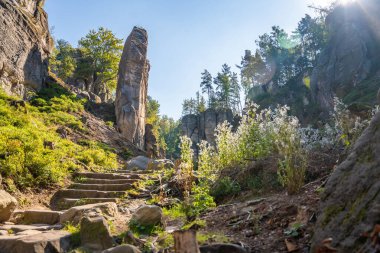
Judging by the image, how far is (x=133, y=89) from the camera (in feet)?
102

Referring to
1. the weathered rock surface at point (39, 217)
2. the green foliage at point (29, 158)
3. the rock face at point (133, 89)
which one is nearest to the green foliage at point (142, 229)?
the weathered rock surface at point (39, 217)

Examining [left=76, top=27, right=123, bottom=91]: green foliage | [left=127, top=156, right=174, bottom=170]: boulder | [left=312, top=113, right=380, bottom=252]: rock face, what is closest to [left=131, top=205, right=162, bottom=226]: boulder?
[left=312, top=113, right=380, bottom=252]: rock face

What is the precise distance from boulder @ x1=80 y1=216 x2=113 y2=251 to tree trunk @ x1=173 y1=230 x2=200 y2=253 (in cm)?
162

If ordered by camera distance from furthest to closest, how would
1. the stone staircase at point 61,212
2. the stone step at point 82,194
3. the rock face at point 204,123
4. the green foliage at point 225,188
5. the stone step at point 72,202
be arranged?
the rock face at point 204,123 < the stone step at point 82,194 < the stone step at point 72,202 < the green foliage at point 225,188 < the stone staircase at point 61,212

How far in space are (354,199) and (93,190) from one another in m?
7.71

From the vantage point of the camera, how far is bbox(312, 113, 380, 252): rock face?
1.95 m

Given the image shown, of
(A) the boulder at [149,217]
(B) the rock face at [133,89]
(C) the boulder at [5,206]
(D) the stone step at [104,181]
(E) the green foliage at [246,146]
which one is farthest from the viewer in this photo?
(B) the rock face at [133,89]

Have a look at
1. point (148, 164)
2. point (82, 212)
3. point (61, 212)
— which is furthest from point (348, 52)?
point (82, 212)

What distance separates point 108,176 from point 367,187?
30.0 feet

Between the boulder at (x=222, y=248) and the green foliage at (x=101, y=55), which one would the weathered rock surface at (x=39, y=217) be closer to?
the boulder at (x=222, y=248)

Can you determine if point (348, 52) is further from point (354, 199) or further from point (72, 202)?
point (354, 199)

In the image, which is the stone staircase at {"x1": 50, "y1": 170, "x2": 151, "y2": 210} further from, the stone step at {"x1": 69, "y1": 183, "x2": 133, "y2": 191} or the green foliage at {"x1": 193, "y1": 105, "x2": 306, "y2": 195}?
the green foliage at {"x1": 193, "y1": 105, "x2": 306, "y2": 195}

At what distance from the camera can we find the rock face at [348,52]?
36.3 metres

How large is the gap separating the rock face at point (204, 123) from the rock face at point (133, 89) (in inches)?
770
